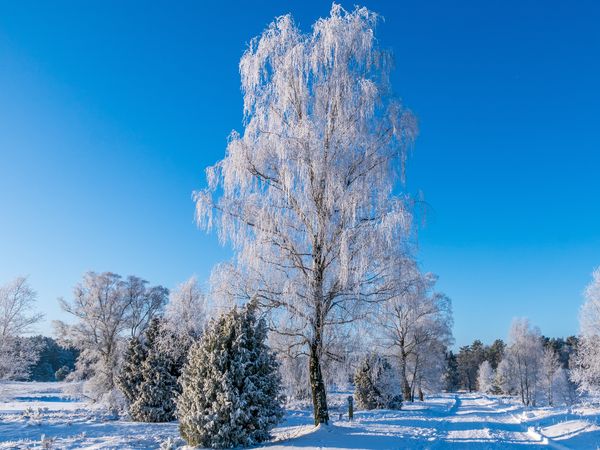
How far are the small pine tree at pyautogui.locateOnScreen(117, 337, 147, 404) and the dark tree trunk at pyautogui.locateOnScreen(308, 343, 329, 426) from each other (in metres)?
10.7

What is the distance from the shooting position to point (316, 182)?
12.3 m

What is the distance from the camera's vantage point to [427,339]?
1375 inches

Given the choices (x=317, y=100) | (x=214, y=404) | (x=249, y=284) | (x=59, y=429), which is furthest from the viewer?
(x=59, y=429)

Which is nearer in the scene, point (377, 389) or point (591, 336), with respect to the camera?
point (377, 389)

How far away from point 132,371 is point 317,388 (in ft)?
37.8

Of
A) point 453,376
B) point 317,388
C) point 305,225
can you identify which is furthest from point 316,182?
point 453,376

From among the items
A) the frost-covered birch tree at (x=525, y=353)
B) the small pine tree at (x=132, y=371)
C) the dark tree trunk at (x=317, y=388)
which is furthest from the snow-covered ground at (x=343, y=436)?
the frost-covered birch tree at (x=525, y=353)

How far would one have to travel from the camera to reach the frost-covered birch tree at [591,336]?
27812mm

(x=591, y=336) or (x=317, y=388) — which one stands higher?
(x=591, y=336)

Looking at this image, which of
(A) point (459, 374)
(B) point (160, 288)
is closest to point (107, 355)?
(B) point (160, 288)

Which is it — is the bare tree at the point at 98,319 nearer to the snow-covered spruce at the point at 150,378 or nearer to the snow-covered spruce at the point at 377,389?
the snow-covered spruce at the point at 150,378

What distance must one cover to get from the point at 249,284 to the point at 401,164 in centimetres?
547

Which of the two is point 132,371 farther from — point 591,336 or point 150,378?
point 591,336

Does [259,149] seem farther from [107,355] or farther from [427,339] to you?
[427,339]
